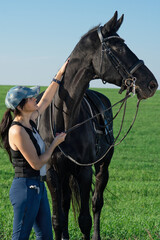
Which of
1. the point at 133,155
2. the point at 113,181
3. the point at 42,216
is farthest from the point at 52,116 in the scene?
the point at 133,155

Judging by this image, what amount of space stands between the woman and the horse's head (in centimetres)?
104

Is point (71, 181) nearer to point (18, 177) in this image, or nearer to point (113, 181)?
point (18, 177)

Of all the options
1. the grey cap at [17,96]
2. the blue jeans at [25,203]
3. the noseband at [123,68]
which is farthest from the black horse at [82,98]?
the blue jeans at [25,203]

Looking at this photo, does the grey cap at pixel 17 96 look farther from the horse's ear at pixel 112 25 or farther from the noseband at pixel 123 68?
the horse's ear at pixel 112 25

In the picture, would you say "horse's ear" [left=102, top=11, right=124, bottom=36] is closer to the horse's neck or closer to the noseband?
the noseband

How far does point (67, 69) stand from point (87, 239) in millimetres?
2309

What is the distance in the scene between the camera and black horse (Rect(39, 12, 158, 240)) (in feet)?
14.7

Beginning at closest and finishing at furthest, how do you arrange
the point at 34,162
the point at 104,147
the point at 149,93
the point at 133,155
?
the point at 34,162 < the point at 149,93 < the point at 104,147 < the point at 133,155

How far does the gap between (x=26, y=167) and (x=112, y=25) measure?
A: 193 cm

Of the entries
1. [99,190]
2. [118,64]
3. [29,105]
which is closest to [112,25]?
[118,64]

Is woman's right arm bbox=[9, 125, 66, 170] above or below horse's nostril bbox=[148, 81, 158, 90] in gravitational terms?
below

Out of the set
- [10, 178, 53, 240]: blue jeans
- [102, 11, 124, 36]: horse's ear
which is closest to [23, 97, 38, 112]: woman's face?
[10, 178, 53, 240]: blue jeans

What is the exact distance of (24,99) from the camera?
374 cm

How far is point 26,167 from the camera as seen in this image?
3709 millimetres
